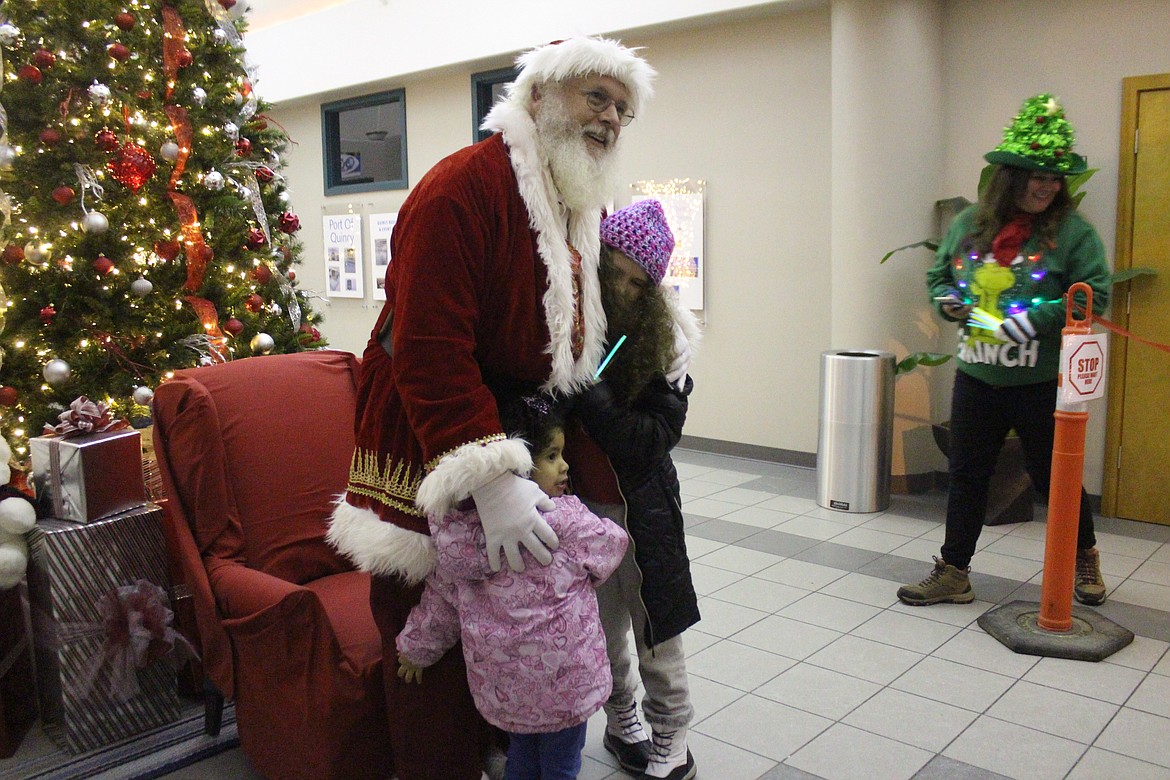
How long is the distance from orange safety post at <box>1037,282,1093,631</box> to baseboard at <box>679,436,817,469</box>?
8.11 ft

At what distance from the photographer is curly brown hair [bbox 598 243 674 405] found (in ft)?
6.27

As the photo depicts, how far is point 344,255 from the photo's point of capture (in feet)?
27.3

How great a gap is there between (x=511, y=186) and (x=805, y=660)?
187 centimetres

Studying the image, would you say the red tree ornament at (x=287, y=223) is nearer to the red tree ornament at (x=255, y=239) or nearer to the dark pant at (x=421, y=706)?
the red tree ornament at (x=255, y=239)

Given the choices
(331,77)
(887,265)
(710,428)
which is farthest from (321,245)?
(887,265)

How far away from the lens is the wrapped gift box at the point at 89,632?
2324mm

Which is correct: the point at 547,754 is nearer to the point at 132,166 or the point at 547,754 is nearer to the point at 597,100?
the point at 597,100

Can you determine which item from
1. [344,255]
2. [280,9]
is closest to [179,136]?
[344,255]

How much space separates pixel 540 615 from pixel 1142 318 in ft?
12.2

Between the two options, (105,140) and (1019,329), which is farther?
(1019,329)

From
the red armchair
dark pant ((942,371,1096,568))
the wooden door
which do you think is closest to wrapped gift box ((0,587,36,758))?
the red armchair

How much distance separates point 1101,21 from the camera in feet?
13.9

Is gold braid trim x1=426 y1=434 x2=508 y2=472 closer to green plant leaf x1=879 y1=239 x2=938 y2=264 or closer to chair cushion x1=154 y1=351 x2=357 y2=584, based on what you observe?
chair cushion x1=154 y1=351 x2=357 y2=584

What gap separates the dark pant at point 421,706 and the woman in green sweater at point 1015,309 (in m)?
1.94
